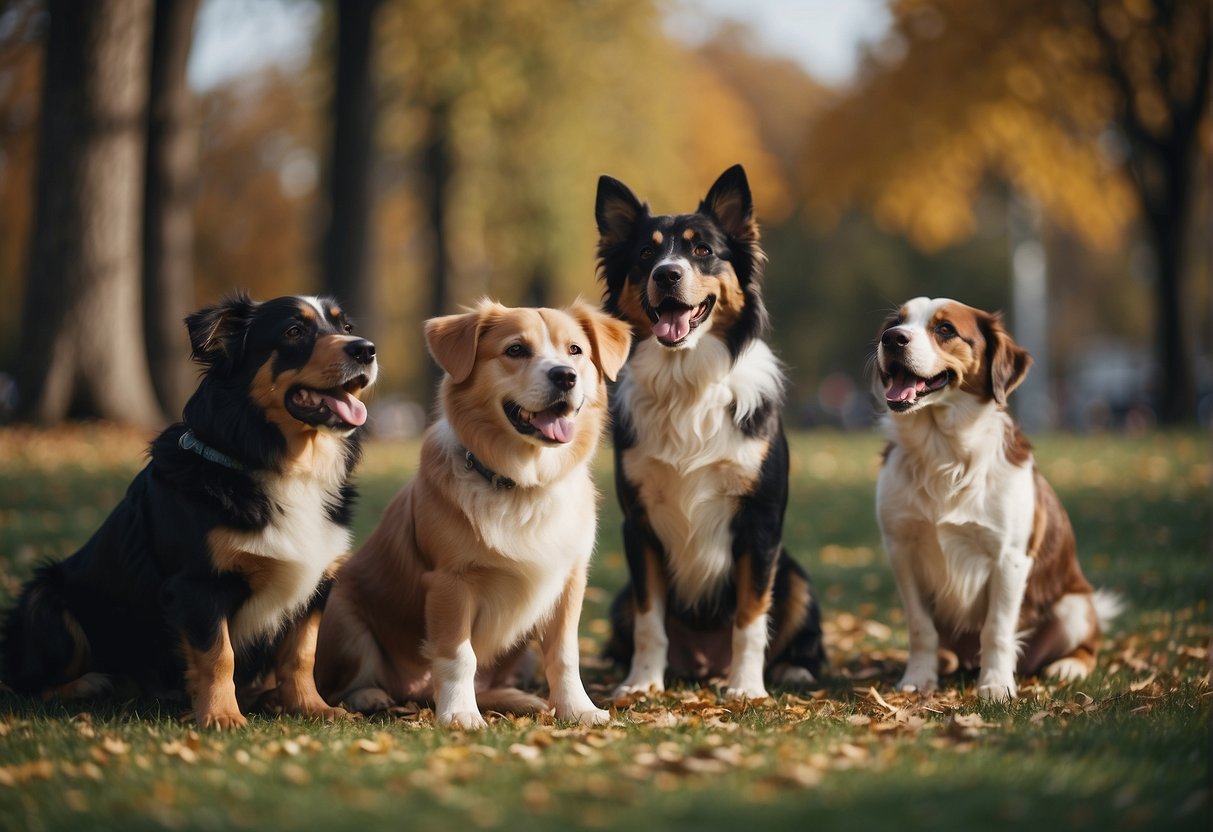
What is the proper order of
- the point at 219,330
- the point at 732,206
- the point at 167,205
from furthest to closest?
the point at 167,205 < the point at 732,206 < the point at 219,330

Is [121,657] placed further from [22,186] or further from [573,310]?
[22,186]

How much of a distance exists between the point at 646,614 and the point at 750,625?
531mm

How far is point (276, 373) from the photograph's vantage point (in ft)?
15.1

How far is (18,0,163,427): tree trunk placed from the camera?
11633mm

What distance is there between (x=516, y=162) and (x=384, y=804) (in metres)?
20.3

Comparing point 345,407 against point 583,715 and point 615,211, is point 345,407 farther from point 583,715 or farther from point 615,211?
point 615,211

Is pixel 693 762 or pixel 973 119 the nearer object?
pixel 693 762

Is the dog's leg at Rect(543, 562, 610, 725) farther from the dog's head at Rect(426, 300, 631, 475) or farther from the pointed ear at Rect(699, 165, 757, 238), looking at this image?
the pointed ear at Rect(699, 165, 757, 238)

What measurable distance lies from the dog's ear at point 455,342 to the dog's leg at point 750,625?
173cm

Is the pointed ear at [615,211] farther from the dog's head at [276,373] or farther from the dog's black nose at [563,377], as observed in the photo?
the dog's head at [276,373]

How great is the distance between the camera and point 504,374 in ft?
15.8

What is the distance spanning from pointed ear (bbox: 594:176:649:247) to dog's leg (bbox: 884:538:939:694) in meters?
2.10

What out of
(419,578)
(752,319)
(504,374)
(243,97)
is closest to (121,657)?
(419,578)

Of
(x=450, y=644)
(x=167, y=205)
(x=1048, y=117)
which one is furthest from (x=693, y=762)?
(x=1048, y=117)
